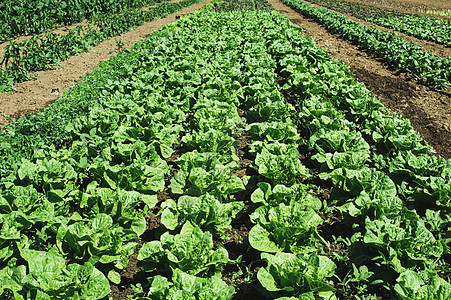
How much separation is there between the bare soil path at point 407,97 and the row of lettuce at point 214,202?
5.33ft

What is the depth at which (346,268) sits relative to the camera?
11.5ft

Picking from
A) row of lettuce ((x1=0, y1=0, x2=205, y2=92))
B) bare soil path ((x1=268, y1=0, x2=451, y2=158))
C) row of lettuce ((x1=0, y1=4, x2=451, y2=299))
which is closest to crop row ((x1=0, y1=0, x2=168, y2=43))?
row of lettuce ((x1=0, y1=0, x2=205, y2=92))

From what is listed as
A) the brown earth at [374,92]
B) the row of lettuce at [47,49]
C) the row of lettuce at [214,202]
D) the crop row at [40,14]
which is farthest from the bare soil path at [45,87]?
the crop row at [40,14]

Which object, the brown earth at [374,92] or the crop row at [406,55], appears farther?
the crop row at [406,55]

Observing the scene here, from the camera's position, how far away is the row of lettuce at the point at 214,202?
2918mm

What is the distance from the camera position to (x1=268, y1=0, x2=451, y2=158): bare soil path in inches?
263

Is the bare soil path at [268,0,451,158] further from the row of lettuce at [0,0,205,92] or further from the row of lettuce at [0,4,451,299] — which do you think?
the row of lettuce at [0,0,205,92]

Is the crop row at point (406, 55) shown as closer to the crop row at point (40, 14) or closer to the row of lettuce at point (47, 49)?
the row of lettuce at point (47, 49)

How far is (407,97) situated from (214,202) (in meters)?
7.36

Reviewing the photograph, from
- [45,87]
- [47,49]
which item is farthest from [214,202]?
[47,49]

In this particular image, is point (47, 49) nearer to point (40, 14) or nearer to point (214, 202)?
point (40, 14)

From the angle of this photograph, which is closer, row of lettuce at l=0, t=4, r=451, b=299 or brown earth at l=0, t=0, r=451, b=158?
row of lettuce at l=0, t=4, r=451, b=299

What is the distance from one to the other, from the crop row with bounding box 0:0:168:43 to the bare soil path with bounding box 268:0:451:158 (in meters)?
13.3

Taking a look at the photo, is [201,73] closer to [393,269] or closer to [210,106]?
[210,106]
